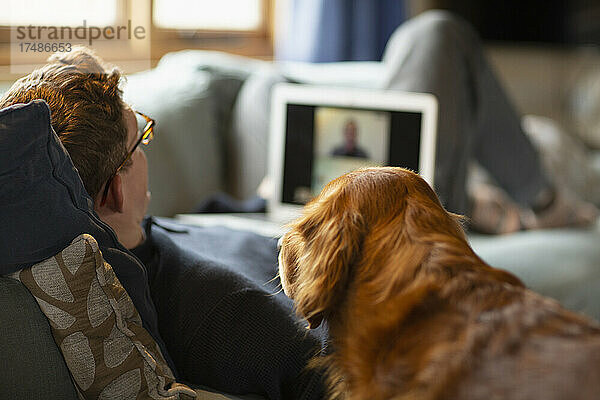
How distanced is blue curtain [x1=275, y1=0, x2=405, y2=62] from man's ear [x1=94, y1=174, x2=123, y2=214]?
2490mm

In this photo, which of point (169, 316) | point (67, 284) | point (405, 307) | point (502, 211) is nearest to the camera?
point (405, 307)

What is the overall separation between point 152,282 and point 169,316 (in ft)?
0.23

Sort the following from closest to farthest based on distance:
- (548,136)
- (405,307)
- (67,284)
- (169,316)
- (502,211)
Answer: (405,307), (67,284), (169,316), (502,211), (548,136)

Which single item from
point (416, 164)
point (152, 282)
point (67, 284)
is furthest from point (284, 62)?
point (67, 284)

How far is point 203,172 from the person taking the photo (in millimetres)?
2119

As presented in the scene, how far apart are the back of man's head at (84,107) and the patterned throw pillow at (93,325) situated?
0.17 metres

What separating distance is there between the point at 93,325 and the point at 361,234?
34 cm

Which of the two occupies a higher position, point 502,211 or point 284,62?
point 284,62

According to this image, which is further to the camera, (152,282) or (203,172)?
(203,172)

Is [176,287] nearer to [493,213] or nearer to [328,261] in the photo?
[328,261]

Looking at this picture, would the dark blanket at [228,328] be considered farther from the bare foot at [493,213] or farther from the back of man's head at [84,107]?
the bare foot at [493,213]

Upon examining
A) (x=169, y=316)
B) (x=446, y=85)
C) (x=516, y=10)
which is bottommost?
(x=169, y=316)

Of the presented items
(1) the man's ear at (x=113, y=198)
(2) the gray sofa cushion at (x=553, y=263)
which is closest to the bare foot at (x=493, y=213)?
(2) the gray sofa cushion at (x=553, y=263)

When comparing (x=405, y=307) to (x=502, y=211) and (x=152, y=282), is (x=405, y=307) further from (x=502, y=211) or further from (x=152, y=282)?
(x=502, y=211)
